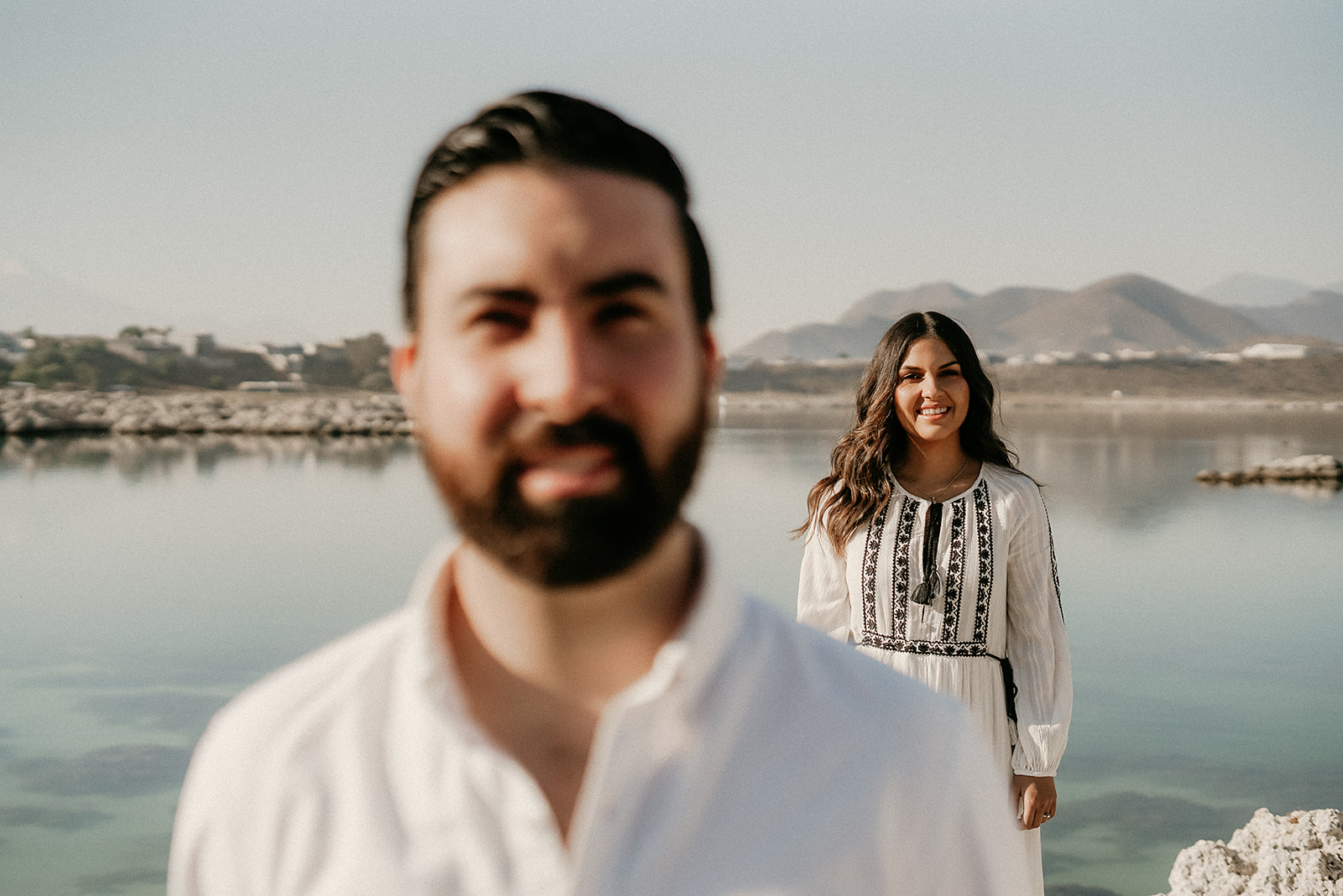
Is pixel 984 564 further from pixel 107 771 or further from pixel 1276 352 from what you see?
pixel 1276 352

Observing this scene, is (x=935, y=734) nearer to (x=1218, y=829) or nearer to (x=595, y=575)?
(x=595, y=575)

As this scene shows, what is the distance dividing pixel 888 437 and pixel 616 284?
2.16 metres

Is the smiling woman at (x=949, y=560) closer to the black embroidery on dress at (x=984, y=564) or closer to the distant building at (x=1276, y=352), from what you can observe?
the black embroidery on dress at (x=984, y=564)

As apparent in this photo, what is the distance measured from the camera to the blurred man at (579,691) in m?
1.00

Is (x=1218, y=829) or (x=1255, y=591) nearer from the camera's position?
(x=1218, y=829)

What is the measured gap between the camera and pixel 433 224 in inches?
42.5

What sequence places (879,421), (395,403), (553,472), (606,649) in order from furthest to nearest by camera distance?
(395,403) < (879,421) < (606,649) < (553,472)

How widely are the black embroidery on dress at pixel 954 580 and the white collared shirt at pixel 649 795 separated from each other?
178cm

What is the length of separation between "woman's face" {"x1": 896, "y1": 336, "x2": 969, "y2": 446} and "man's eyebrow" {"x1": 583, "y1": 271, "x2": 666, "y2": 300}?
2074 mm

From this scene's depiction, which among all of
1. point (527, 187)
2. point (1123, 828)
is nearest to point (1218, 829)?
point (1123, 828)

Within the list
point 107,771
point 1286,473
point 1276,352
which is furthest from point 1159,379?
point 107,771

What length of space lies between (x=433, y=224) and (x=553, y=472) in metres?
0.29

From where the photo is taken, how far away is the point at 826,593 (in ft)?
10.1

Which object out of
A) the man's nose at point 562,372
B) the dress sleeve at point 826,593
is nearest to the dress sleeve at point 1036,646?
the dress sleeve at point 826,593
